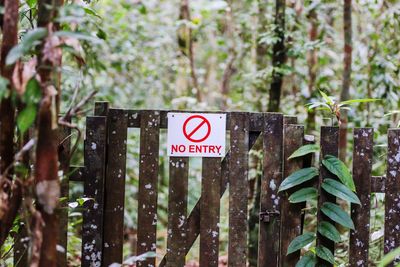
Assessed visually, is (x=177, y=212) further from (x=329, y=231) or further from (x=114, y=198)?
(x=329, y=231)

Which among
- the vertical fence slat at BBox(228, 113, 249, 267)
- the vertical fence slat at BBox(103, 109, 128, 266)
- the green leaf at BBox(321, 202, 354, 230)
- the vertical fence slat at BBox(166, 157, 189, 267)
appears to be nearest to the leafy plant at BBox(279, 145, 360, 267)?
the green leaf at BBox(321, 202, 354, 230)

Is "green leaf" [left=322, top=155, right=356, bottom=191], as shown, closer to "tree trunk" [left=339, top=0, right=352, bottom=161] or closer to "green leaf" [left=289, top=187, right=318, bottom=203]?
"green leaf" [left=289, top=187, right=318, bottom=203]

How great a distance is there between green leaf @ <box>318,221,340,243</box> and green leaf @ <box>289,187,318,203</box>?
21 centimetres

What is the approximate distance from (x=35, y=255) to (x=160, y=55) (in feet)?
29.7

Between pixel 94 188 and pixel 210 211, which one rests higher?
pixel 94 188

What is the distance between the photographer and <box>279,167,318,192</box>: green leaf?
371cm

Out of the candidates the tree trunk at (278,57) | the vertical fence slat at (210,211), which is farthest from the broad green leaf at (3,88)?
the tree trunk at (278,57)

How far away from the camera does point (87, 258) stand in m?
3.78

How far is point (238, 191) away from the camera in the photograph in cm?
386

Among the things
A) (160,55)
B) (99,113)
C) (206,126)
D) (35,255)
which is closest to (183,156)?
(206,126)

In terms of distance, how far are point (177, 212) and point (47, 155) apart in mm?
1710

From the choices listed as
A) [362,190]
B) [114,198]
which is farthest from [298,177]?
[114,198]

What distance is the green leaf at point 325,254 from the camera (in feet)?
11.9

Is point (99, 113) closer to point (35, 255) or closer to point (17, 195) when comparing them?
point (17, 195)
